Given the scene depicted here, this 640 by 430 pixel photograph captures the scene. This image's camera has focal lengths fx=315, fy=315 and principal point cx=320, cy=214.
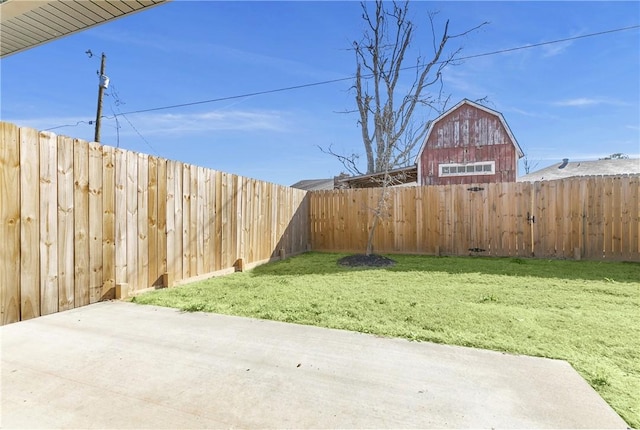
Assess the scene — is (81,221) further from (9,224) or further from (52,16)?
(52,16)

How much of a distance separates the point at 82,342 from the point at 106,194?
5.79ft

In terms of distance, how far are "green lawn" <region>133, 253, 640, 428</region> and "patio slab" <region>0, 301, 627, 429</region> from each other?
23 centimetres

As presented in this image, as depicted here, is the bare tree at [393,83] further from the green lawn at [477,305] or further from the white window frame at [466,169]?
the green lawn at [477,305]

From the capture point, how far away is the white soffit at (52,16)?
317 centimetres

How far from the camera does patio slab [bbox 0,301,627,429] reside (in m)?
1.44

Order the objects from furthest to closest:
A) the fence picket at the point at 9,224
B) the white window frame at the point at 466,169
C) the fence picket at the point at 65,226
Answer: the white window frame at the point at 466,169, the fence picket at the point at 65,226, the fence picket at the point at 9,224

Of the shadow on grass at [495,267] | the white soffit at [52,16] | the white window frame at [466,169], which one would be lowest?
the shadow on grass at [495,267]

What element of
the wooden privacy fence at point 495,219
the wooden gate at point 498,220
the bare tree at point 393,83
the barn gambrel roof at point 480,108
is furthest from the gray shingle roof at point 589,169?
the wooden gate at point 498,220

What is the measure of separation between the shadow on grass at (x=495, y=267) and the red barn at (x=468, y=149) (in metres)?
6.82

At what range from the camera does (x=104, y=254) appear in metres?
3.46

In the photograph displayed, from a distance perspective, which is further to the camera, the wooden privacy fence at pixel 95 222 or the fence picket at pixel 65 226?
the fence picket at pixel 65 226

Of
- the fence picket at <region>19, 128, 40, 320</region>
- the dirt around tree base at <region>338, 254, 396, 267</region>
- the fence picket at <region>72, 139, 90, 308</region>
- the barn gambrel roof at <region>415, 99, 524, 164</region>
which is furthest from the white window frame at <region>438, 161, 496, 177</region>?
the fence picket at <region>19, 128, 40, 320</region>

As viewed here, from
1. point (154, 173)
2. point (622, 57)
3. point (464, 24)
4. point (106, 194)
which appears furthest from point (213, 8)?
point (622, 57)

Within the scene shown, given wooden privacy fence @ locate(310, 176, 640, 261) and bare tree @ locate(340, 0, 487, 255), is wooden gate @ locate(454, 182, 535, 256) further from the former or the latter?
bare tree @ locate(340, 0, 487, 255)
